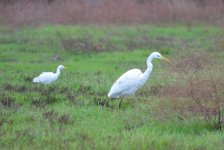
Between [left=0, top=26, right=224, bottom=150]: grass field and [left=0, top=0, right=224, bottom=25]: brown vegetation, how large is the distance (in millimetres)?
1587

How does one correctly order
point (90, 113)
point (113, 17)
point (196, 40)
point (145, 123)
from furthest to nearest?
point (113, 17) → point (196, 40) → point (90, 113) → point (145, 123)

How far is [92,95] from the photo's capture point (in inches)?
492

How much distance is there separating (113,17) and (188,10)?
3.21 meters

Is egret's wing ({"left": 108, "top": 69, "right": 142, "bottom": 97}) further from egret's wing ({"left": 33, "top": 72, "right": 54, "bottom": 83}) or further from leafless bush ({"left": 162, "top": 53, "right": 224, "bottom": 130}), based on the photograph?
egret's wing ({"left": 33, "top": 72, "right": 54, "bottom": 83})

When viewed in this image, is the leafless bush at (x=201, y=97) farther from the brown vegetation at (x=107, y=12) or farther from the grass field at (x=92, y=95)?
the brown vegetation at (x=107, y=12)

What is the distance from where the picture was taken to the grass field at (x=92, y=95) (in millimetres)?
8891

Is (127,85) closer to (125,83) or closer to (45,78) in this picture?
(125,83)

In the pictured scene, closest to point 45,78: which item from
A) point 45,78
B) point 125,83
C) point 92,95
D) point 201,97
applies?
point 45,78

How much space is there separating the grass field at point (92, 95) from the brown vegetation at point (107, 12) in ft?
5.21

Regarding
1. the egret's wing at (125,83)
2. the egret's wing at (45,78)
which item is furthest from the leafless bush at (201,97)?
the egret's wing at (45,78)

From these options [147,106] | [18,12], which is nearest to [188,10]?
[18,12]

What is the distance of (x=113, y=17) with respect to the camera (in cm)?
2442

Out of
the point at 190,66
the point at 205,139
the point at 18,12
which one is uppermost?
the point at 18,12

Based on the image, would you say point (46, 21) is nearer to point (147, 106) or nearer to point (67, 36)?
point (67, 36)
